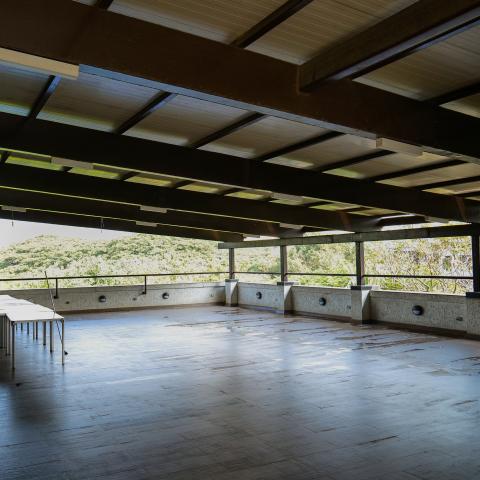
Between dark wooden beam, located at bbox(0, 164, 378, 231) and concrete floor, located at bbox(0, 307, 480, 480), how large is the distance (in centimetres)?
253

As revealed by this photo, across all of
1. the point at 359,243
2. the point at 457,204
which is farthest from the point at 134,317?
the point at 457,204

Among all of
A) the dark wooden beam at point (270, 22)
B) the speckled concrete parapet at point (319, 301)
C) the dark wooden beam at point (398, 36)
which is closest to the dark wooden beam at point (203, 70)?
the dark wooden beam at point (270, 22)

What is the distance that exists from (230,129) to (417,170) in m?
2.91

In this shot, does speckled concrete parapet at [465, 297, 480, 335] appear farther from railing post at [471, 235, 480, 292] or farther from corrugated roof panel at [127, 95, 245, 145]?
corrugated roof panel at [127, 95, 245, 145]

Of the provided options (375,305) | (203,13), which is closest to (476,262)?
(375,305)

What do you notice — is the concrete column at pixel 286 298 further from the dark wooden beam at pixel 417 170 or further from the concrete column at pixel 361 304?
the dark wooden beam at pixel 417 170

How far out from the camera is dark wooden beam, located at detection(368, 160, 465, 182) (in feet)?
21.4

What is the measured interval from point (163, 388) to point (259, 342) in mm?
3490

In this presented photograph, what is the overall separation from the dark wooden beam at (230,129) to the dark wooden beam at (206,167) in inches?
13.6

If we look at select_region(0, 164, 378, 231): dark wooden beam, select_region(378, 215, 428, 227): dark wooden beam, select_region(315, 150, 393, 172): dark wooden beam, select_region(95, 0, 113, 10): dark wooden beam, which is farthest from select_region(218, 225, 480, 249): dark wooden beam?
select_region(95, 0, 113, 10): dark wooden beam

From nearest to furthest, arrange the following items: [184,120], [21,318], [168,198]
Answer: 1. [184,120]
2. [21,318]
3. [168,198]

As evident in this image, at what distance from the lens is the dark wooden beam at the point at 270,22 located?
3.16 meters

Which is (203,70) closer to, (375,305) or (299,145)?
(299,145)

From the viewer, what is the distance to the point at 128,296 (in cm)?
1535
